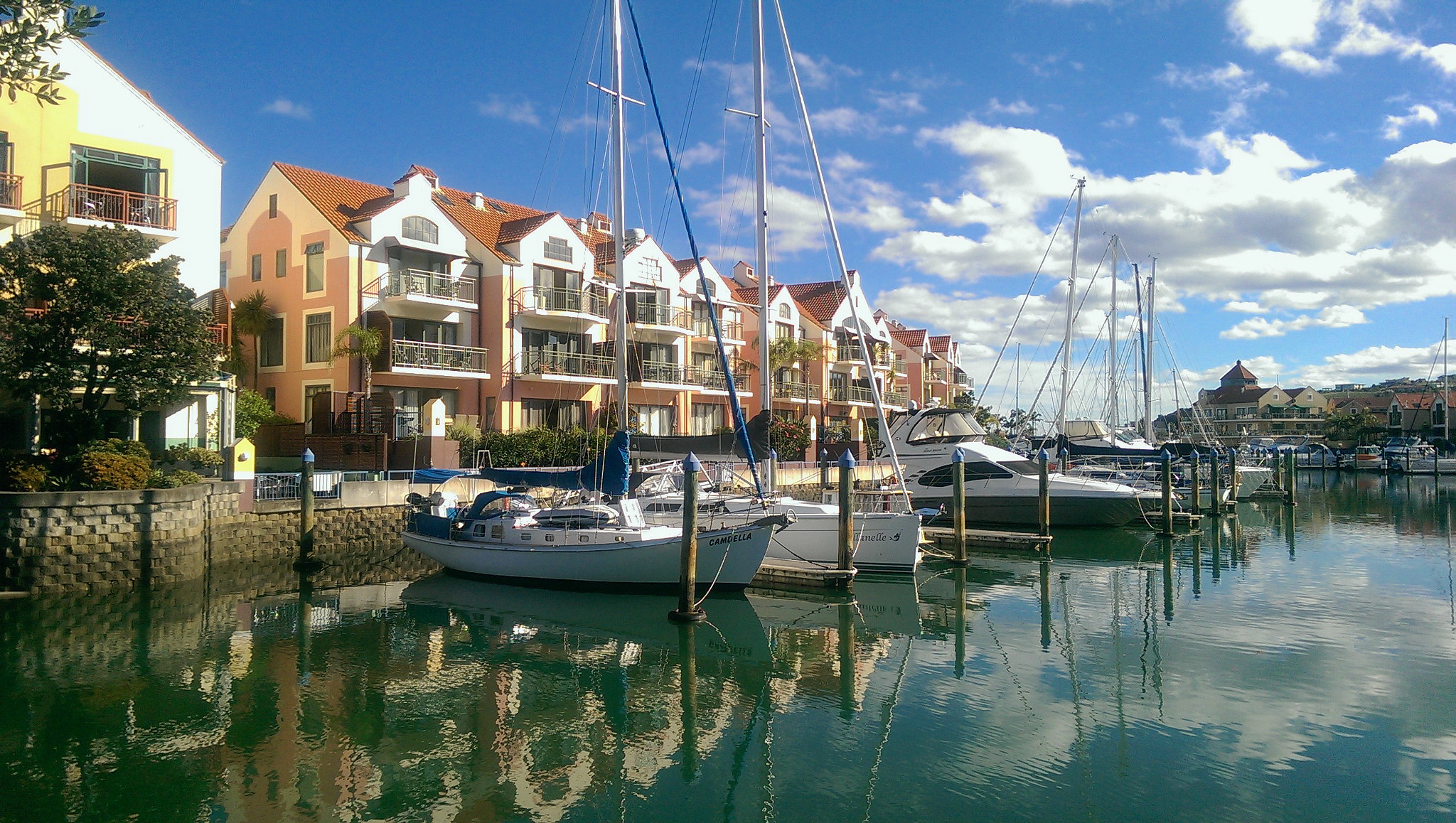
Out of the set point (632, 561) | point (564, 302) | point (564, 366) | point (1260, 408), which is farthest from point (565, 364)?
point (1260, 408)

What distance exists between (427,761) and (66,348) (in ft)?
55.2

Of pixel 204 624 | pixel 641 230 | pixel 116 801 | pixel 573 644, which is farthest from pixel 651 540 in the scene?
pixel 641 230

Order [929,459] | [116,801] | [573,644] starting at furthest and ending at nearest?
[929,459] < [573,644] < [116,801]

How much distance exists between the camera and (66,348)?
2161 cm

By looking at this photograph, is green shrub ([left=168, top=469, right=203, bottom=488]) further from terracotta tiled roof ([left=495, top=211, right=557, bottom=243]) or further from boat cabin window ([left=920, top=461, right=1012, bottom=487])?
boat cabin window ([left=920, top=461, right=1012, bottom=487])

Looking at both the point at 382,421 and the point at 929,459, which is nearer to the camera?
the point at 382,421

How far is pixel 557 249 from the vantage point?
135 ft

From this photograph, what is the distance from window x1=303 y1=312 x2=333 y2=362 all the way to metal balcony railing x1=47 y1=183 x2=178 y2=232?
752cm

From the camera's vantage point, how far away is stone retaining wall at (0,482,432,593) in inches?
808

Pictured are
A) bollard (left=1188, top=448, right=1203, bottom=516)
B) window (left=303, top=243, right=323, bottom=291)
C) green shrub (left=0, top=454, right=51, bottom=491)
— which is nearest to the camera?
green shrub (left=0, top=454, right=51, bottom=491)

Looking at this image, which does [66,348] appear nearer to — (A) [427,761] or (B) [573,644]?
(B) [573,644]

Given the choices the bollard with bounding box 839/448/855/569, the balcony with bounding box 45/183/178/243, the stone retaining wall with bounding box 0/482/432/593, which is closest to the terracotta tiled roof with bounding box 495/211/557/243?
the balcony with bounding box 45/183/178/243

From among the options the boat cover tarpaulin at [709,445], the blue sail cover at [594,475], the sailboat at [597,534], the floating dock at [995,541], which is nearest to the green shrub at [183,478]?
the sailboat at [597,534]

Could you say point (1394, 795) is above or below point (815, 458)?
below
